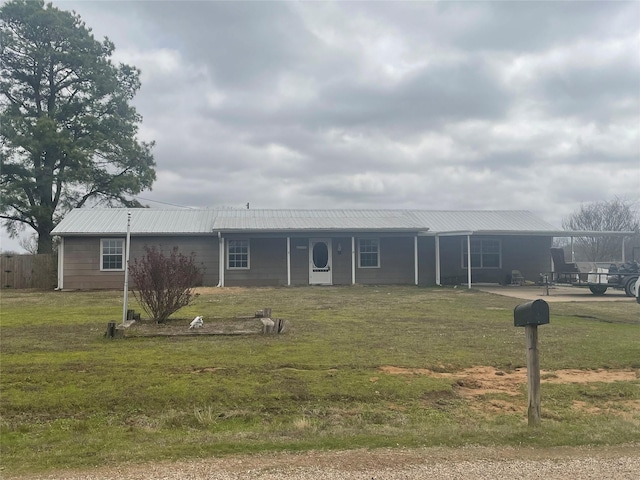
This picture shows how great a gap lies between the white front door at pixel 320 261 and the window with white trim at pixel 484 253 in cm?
605

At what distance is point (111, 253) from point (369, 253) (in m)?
10.5

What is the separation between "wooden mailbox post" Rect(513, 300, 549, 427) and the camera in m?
4.57

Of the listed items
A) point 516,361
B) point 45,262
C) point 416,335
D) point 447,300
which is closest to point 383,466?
point 516,361

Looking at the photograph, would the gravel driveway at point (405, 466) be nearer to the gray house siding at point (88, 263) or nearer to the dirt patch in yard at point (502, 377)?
the dirt patch in yard at point (502, 377)

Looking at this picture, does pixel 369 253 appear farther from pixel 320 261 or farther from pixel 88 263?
pixel 88 263

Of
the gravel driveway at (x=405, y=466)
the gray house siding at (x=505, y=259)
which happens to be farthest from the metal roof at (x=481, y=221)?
the gravel driveway at (x=405, y=466)

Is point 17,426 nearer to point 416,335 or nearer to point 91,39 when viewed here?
point 416,335

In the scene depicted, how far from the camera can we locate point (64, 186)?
29.0 m

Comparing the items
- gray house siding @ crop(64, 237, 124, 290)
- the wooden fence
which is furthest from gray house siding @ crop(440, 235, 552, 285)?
the wooden fence

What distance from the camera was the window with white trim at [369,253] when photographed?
2244 cm

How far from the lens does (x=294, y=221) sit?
22484mm

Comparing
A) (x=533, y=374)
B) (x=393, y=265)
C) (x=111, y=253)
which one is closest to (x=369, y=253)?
(x=393, y=265)

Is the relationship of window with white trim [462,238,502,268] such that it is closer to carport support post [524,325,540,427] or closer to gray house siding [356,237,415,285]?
gray house siding [356,237,415,285]

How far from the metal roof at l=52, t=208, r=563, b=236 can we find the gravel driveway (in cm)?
1684
